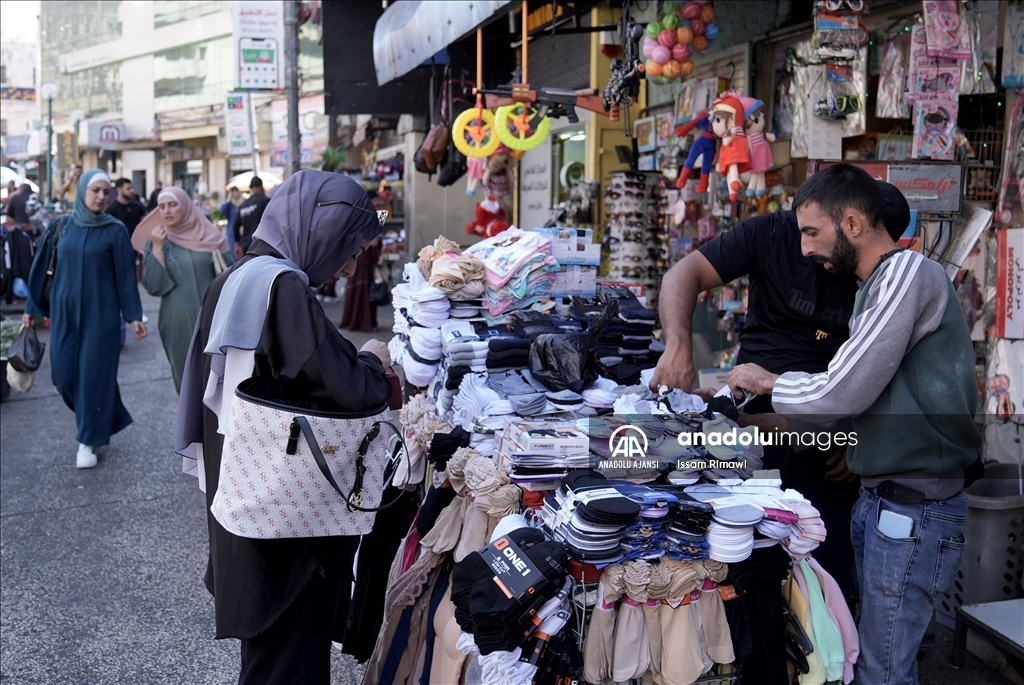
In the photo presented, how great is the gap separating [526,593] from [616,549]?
308mm

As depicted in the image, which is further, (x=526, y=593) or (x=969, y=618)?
(x=969, y=618)

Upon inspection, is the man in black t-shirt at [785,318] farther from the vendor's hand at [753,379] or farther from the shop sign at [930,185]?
the shop sign at [930,185]

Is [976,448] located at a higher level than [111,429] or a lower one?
higher

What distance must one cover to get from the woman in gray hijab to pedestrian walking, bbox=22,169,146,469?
13.8 feet

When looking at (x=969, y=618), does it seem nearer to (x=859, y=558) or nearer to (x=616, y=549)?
(x=859, y=558)

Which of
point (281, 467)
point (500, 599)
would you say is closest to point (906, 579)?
point (500, 599)

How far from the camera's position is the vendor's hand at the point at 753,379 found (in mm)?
2881

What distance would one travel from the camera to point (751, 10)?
6715 mm

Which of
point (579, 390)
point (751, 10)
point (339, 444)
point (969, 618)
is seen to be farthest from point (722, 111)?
point (339, 444)

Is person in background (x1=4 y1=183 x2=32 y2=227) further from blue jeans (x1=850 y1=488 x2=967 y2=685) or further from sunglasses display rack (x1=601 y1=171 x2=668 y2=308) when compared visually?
blue jeans (x1=850 y1=488 x2=967 y2=685)

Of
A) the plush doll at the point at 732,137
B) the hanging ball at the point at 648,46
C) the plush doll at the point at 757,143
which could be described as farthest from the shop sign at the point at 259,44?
the plush doll at the point at 757,143

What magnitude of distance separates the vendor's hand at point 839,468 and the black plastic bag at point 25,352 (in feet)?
18.6

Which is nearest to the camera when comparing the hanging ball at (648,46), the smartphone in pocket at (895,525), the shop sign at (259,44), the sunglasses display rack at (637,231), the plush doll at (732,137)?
the smartphone in pocket at (895,525)

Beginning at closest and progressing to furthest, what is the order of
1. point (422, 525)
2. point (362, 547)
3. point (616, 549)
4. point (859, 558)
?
point (616, 549), point (859, 558), point (422, 525), point (362, 547)
